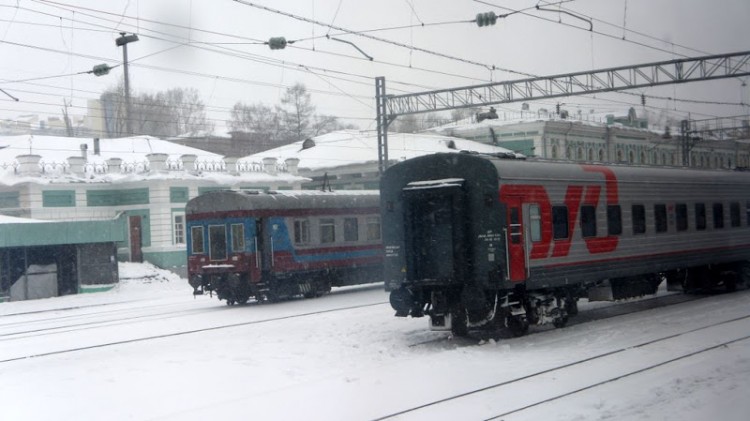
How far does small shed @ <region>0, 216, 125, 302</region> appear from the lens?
102 feet

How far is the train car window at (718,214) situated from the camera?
883 inches

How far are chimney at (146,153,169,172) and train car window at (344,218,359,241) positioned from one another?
17280 mm

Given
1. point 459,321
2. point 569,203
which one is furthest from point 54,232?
point 569,203

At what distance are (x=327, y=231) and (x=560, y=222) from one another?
11.6 m

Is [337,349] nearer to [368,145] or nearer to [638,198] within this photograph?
[638,198]

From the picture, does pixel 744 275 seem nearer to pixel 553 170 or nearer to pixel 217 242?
pixel 553 170

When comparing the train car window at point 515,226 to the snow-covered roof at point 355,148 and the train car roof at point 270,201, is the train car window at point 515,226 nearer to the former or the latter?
the train car roof at point 270,201

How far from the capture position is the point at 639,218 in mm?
19297

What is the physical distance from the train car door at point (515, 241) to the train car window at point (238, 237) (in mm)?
11237

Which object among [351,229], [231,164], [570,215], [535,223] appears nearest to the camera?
[535,223]

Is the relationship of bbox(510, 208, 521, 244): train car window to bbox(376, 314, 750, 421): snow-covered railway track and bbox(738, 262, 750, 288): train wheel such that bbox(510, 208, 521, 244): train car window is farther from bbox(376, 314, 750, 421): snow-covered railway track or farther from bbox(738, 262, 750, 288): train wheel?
bbox(738, 262, 750, 288): train wheel

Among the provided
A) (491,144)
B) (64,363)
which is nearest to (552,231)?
(64,363)

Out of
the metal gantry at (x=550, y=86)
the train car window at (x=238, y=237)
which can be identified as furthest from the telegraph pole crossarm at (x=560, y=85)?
the train car window at (x=238, y=237)

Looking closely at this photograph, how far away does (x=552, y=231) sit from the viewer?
16672 mm
